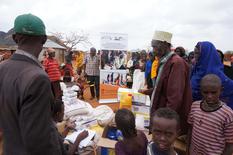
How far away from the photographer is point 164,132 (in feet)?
6.26

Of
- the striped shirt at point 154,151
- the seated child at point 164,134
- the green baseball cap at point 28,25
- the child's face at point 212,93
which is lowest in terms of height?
the striped shirt at point 154,151

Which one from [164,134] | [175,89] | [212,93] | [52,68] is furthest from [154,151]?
[52,68]

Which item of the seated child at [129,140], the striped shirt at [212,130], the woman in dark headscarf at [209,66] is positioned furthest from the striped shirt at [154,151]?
the woman in dark headscarf at [209,66]

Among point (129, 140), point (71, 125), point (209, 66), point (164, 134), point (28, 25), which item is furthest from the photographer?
point (71, 125)

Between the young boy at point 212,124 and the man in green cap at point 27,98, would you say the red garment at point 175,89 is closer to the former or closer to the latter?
the young boy at point 212,124

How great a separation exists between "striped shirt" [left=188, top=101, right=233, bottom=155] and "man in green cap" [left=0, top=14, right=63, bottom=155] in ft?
4.44

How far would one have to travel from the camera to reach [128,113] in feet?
8.22

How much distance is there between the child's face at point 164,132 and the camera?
73.9 inches

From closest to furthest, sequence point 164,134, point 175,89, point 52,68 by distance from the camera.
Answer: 1. point 164,134
2. point 175,89
3. point 52,68

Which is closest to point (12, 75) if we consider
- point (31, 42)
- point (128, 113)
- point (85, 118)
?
point (31, 42)

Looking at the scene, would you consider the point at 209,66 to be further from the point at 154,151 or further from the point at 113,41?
the point at 113,41

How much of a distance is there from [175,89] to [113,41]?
4.90 m

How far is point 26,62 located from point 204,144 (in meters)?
1.69

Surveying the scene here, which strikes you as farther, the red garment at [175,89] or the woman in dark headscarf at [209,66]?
the woman in dark headscarf at [209,66]
